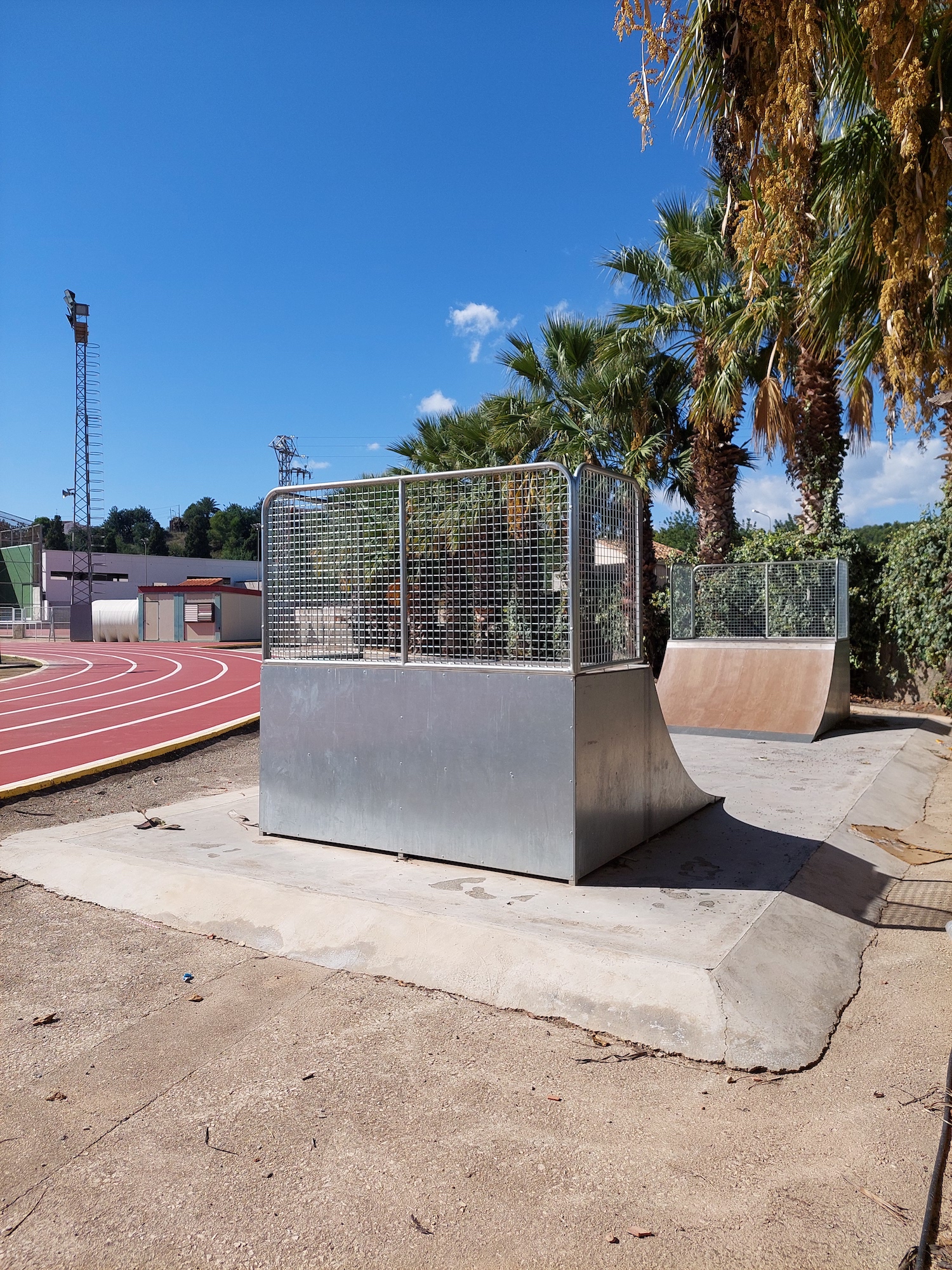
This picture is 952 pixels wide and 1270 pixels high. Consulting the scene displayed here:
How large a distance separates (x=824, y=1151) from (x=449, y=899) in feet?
7.51

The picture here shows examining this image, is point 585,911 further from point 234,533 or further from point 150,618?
point 234,533

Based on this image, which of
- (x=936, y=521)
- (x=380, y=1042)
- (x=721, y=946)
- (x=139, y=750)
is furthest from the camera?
(x=936, y=521)

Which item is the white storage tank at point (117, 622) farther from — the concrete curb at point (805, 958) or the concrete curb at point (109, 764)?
the concrete curb at point (805, 958)

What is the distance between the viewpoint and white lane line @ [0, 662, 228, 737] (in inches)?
493

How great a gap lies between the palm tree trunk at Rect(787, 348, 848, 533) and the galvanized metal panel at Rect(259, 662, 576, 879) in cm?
1202

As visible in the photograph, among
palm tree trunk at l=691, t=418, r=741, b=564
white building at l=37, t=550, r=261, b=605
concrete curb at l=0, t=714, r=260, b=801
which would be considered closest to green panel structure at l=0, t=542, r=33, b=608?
white building at l=37, t=550, r=261, b=605

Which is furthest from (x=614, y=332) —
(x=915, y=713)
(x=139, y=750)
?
(x=139, y=750)

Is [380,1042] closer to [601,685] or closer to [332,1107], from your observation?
[332,1107]

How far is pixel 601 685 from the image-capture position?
5.02m

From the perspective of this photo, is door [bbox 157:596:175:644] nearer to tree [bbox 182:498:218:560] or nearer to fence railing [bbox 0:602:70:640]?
fence railing [bbox 0:602:70:640]

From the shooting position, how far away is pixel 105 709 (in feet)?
48.3

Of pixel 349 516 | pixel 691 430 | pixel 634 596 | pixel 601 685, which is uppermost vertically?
pixel 691 430

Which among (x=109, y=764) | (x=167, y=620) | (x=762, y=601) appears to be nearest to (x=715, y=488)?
(x=762, y=601)

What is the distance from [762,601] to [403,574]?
9.70 metres
